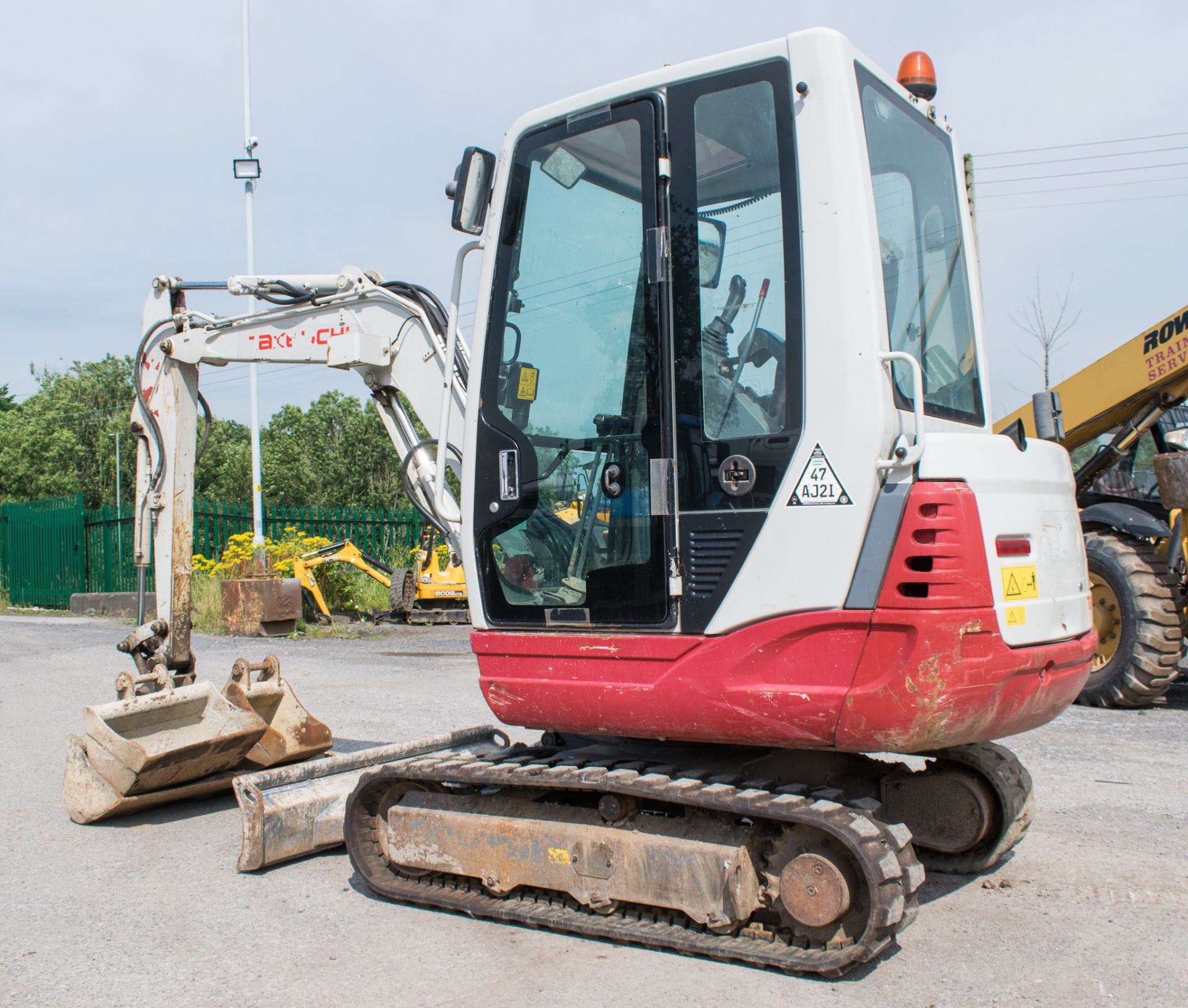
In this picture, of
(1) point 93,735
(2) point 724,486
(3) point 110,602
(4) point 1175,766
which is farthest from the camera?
(3) point 110,602

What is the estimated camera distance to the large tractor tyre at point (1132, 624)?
7.57 meters

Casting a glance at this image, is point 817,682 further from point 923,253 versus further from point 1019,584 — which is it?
point 923,253

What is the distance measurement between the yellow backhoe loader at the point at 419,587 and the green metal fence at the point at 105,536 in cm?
287

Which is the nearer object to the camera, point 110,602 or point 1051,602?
point 1051,602

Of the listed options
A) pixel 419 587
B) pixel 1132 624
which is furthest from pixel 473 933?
pixel 419 587

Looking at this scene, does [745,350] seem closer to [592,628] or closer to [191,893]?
[592,628]

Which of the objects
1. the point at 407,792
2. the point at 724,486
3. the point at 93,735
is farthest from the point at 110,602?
the point at 724,486

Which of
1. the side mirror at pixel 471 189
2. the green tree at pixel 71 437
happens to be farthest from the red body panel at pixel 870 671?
the green tree at pixel 71 437

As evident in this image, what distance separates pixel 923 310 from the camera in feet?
12.6

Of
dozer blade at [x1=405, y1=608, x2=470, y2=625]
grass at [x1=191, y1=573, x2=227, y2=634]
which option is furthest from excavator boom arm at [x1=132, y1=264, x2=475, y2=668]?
dozer blade at [x1=405, y1=608, x2=470, y2=625]

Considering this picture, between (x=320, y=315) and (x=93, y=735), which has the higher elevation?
(x=320, y=315)

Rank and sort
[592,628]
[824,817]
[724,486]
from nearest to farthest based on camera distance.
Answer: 1. [824,817]
2. [724,486]
3. [592,628]

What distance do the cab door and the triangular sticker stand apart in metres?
0.46

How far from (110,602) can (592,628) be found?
16.8m
